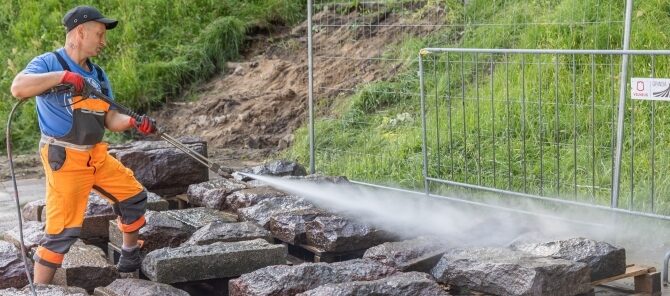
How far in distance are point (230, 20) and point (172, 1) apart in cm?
135

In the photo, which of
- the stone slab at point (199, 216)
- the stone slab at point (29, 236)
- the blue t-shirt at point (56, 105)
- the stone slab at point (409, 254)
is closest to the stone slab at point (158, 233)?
the stone slab at point (199, 216)

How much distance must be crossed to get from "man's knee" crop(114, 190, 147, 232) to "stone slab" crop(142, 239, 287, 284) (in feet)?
1.43

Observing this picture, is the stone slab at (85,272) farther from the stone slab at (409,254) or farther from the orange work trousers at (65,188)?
the stone slab at (409,254)

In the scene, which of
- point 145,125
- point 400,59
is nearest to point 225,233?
point 145,125

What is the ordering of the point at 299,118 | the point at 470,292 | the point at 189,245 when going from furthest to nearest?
the point at 299,118 < the point at 189,245 < the point at 470,292

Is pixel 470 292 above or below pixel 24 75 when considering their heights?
below

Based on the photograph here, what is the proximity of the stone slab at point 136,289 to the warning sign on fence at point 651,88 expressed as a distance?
3.44 m

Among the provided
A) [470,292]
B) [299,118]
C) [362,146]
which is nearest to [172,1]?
[299,118]

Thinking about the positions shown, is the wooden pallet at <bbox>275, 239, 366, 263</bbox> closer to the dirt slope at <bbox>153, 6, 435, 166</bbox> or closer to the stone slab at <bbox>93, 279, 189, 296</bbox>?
the stone slab at <bbox>93, 279, 189, 296</bbox>

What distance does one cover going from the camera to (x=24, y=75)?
623cm

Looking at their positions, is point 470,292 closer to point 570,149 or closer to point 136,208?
point 136,208

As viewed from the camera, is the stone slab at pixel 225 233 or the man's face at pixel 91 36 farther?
the stone slab at pixel 225 233

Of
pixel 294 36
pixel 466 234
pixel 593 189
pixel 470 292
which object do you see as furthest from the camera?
pixel 294 36

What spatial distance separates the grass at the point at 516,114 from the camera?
27.1 feet
